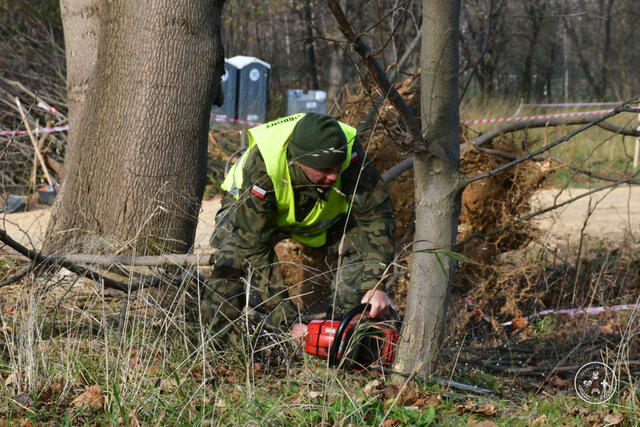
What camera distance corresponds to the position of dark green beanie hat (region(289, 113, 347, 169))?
13.5 feet

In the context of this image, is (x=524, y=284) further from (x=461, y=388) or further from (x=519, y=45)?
(x=519, y=45)

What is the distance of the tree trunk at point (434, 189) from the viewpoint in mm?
3326

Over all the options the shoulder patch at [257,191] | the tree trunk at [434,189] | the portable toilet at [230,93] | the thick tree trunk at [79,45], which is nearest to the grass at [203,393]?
the tree trunk at [434,189]

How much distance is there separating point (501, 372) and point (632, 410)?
3.82 ft

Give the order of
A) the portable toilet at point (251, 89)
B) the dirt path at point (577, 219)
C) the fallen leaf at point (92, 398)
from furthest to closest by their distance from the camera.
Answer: the portable toilet at point (251, 89) < the dirt path at point (577, 219) < the fallen leaf at point (92, 398)

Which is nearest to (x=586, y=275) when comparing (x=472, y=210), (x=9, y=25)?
(x=472, y=210)

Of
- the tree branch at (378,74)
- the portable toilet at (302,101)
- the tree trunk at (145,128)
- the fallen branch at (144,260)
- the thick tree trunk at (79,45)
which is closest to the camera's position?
the tree branch at (378,74)

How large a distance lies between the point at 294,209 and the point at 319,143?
1.88ft

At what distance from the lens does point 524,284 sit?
6.19m

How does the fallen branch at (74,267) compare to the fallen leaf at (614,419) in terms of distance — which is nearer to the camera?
the fallen leaf at (614,419)

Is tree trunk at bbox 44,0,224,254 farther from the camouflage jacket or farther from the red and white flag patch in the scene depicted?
the red and white flag patch

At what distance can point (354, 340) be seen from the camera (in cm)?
340

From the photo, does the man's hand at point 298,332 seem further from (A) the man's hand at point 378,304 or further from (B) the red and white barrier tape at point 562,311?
(B) the red and white barrier tape at point 562,311

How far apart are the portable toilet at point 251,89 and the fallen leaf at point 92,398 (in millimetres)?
11626
